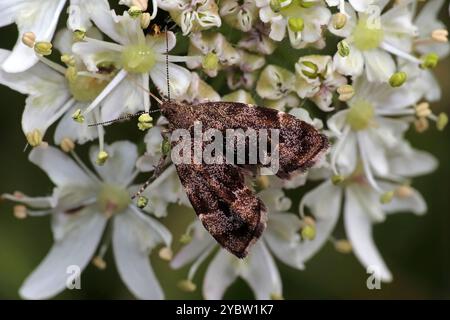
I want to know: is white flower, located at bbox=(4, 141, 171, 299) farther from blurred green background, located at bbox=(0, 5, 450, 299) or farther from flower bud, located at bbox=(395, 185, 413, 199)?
flower bud, located at bbox=(395, 185, 413, 199)

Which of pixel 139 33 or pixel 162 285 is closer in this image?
pixel 139 33

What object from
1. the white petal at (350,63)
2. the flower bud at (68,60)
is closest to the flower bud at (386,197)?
the white petal at (350,63)

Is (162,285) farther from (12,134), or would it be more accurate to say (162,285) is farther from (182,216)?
(12,134)

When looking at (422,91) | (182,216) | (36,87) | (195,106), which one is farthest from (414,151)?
(36,87)

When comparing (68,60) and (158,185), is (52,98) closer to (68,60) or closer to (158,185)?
(68,60)

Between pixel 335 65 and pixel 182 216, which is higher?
pixel 335 65

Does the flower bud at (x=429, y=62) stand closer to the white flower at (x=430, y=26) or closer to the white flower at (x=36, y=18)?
the white flower at (x=430, y=26)
